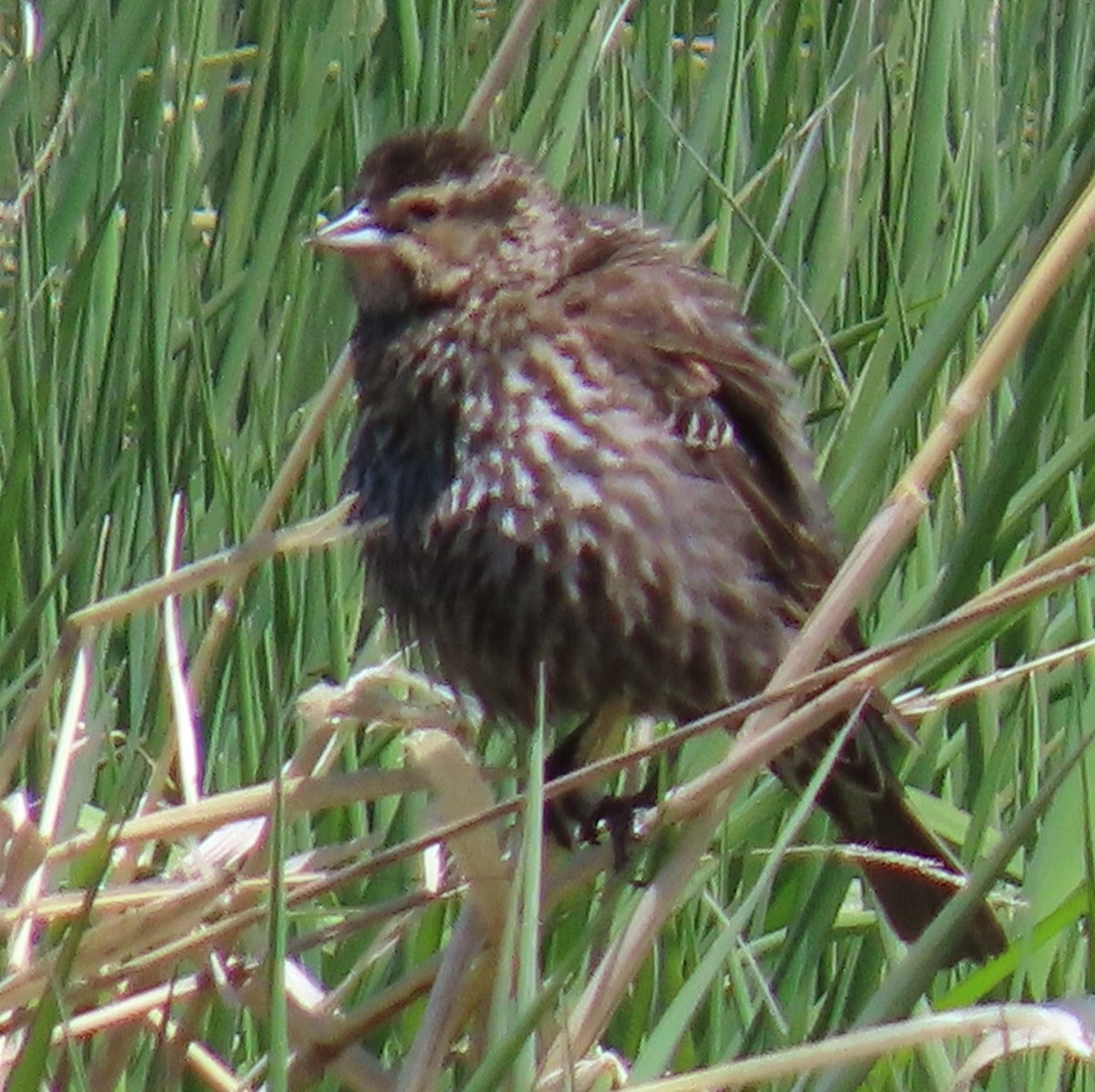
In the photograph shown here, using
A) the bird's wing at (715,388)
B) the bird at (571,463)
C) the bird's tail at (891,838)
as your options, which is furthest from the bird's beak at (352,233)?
the bird's tail at (891,838)

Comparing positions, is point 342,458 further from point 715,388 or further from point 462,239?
point 715,388

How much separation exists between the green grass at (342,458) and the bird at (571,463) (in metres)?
0.06

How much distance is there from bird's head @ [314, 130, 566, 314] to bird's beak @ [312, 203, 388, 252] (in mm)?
13

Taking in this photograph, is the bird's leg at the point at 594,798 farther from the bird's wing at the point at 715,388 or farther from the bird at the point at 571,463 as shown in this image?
the bird's wing at the point at 715,388

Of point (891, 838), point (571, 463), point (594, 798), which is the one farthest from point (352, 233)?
point (891, 838)

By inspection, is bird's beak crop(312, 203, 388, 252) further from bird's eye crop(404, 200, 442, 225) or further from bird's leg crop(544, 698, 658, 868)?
bird's leg crop(544, 698, 658, 868)

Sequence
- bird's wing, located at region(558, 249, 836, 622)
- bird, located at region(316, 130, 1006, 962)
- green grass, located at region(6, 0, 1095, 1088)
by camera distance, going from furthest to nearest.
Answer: bird's wing, located at region(558, 249, 836, 622)
bird, located at region(316, 130, 1006, 962)
green grass, located at region(6, 0, 1095, 1088)

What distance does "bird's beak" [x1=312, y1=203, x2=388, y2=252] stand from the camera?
2.38 metres

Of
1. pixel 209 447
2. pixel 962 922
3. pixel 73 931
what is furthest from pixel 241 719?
pixel 962 922

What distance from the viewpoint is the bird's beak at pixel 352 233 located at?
238 centimetres

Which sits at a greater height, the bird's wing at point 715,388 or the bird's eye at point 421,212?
the bird's eye at point 421,212

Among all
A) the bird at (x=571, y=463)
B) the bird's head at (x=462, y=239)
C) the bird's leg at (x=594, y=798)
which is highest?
the bird's head at (x=462, y=239)

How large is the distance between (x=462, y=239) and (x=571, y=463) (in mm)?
364

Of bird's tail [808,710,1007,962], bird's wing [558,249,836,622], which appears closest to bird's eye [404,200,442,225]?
bird's wing [558,249,836,622]
